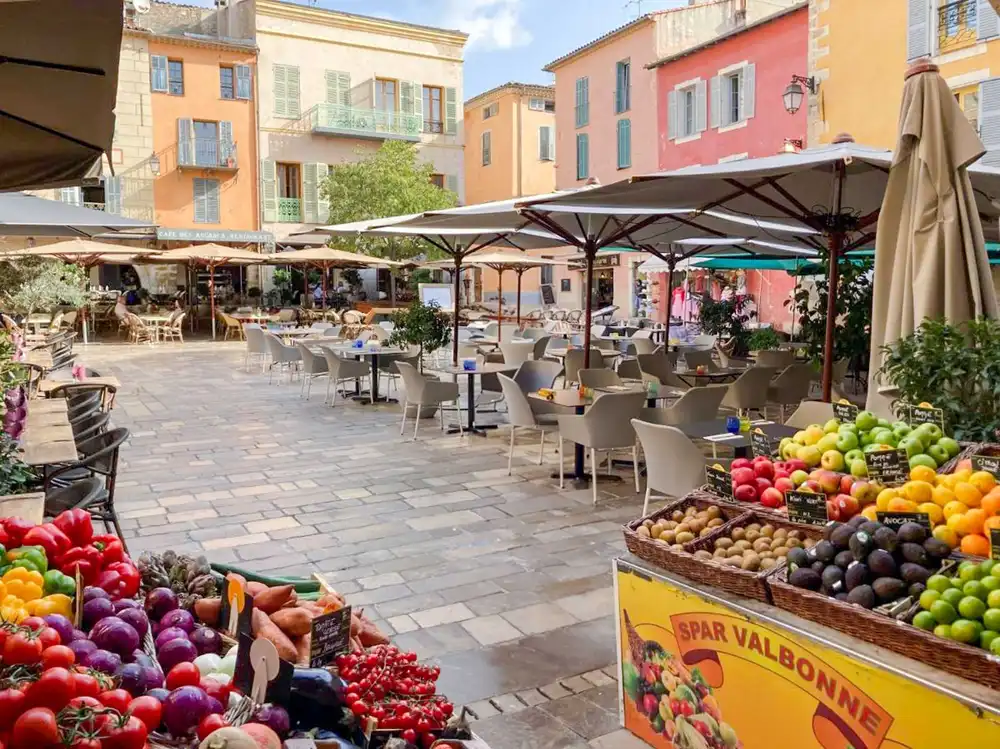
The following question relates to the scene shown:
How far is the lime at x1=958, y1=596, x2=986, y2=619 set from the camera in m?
1.93

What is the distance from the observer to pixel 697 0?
81.7 feet

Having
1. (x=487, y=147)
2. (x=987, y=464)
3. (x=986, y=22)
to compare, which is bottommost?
(x=987, y=464)

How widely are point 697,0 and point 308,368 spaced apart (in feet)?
66.6

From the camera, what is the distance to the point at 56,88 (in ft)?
8.65

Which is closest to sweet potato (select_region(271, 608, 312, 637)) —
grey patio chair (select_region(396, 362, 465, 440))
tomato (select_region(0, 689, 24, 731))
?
tomato (select_region(0, 689, 24, 731))

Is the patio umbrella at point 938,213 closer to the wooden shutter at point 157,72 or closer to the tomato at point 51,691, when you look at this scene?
the tomato at point 51,691

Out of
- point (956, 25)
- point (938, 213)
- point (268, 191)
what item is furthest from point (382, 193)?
point (938, 213)

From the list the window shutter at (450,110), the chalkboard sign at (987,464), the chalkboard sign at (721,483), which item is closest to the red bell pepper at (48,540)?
the chalkboard sign at (721,483)

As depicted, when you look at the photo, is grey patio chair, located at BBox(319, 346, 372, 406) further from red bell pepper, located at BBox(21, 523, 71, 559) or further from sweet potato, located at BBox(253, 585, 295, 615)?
sweet potato, located at BBox(253, 585, 295, 615)

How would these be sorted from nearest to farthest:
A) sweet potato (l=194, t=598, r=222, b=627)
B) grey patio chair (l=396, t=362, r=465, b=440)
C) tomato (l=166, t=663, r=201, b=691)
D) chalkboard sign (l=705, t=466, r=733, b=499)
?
tomato (l=166, t=663, r=201, b=691), sweet potato (l=194, t=598, r=222, b=627), chalkboard sign (l=705, t=466, r=733, b=499), grey patio chair (l=396, t=362, r=465, b=440)

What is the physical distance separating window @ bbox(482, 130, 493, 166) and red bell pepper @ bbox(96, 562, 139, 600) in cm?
3372

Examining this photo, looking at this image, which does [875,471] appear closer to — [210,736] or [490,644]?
[490,644]

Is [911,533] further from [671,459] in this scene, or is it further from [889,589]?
[671,459]

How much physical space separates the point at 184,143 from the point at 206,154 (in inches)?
26.8
